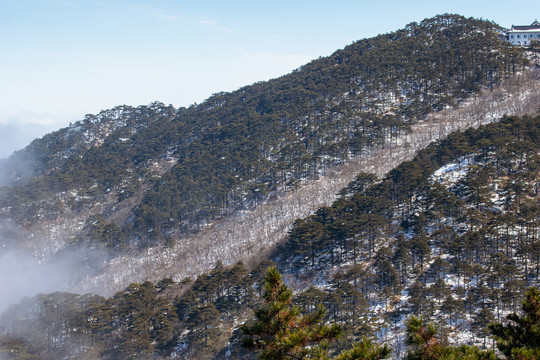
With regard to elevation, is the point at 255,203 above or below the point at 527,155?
below

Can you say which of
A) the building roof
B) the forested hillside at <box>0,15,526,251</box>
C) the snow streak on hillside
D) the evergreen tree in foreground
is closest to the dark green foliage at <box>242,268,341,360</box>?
the evergreen tree in foreground

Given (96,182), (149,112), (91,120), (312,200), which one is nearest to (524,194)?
(312,200)

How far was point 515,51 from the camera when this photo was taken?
7775 centimetres

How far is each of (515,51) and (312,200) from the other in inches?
2080

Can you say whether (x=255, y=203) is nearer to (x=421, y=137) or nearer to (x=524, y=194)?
(x=421, y=137)

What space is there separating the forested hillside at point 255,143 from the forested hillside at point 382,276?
20.9 metres

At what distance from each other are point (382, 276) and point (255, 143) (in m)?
43.8

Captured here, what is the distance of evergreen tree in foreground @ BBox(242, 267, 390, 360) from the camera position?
33.2ft

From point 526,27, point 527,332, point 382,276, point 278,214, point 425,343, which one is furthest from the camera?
point 526,27

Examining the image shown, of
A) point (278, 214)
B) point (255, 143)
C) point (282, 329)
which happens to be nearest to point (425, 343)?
point (282, 329)

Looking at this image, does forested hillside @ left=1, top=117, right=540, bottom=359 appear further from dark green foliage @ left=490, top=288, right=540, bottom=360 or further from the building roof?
the building roof

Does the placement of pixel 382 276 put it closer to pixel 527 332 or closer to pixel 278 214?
pixel 278 214

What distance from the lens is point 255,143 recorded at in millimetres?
75875

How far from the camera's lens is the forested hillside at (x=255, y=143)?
219 feet
